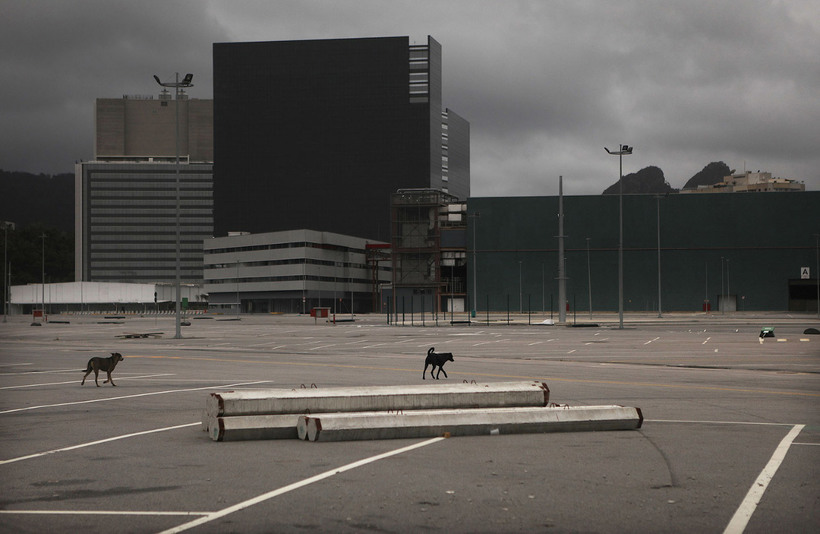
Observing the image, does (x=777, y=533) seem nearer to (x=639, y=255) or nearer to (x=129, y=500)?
(x=129, y=500)

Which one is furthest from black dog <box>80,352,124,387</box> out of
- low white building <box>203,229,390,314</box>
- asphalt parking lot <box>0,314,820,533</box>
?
low white building <box>203,229,390,314</box>

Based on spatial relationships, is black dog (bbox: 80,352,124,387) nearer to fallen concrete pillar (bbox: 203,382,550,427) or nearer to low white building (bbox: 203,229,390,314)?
fallen concrete pillar (bbox: 203,382,550,427)

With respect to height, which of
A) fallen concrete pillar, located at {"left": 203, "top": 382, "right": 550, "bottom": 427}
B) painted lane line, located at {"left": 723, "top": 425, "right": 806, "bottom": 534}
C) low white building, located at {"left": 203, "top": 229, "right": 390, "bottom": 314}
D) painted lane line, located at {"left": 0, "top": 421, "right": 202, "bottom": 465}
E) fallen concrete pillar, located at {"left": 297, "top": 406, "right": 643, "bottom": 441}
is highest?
low white building, located at {"left": 203, "top": 229, "right": 390, "bottom": 314}

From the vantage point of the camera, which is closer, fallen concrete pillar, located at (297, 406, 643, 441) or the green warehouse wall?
fallen concrete pillar, located at (297, 406, 643, 441)

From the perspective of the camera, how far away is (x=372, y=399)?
13141mm

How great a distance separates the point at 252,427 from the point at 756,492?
659 cm

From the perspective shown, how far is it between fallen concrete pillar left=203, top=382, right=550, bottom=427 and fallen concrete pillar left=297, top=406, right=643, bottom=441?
44cm

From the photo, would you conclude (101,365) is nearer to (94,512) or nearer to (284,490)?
(284,490)

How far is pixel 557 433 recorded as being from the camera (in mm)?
12617

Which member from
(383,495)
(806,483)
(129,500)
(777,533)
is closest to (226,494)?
(129,500)

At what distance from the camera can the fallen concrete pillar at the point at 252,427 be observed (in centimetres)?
1188

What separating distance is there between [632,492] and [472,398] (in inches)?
201

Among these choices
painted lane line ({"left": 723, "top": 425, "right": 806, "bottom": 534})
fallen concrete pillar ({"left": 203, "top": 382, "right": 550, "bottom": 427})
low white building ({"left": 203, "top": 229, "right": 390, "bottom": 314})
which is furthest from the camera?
low white building ({"left": 203, "top": 229, "right": 390, "bottom": 314})

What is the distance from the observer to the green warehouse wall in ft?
437
